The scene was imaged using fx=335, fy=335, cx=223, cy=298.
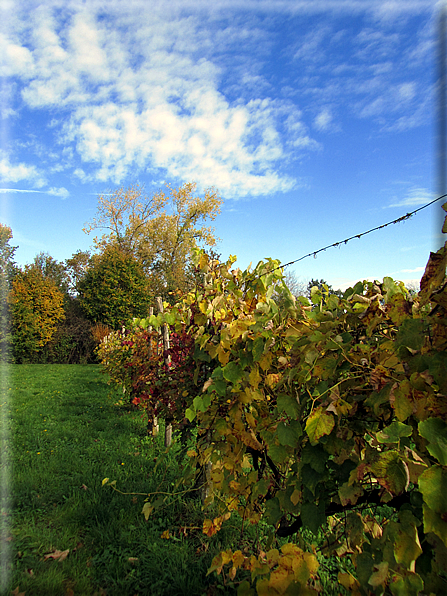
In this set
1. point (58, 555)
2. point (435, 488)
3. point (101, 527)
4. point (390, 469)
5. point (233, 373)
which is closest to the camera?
point (435, 488)

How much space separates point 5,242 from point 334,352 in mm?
27743

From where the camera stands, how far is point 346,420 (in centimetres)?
117

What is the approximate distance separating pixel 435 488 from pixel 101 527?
3303mm

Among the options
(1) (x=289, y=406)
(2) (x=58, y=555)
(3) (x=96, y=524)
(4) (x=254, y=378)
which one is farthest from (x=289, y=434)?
(3) (x=96, y=524)

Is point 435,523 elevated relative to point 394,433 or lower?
lower

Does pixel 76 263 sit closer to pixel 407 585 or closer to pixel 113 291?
pixel 113 291

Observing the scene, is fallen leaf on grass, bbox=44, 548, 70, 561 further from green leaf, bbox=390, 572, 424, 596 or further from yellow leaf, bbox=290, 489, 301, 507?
green leaf, bbox=390, 572, 424, 596

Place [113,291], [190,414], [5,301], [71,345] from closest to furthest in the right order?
[190,414]
[5,301]
[113,291]
[71,345]

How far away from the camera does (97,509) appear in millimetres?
3301

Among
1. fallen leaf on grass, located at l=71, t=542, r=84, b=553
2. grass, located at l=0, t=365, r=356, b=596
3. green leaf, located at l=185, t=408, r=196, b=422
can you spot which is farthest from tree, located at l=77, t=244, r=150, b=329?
green leaf, located at l=185, t=408, r=196, b=422

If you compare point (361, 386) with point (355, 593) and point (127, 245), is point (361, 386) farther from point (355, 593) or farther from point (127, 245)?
point (127, 245)

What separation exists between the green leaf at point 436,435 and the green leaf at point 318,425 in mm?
272

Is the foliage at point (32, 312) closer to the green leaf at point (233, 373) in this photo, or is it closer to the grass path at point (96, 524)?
the grass path at point (96, 524)

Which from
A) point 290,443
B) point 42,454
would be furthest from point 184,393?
point 42,454
